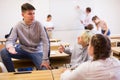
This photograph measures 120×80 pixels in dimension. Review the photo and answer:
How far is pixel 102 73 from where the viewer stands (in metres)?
1.57

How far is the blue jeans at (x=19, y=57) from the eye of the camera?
2.95 m

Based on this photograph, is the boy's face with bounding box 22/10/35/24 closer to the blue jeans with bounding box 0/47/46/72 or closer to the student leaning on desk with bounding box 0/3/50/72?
the student leaning on desk with bounding box 0/3/50/72

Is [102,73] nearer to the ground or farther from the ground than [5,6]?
nearer to the ground

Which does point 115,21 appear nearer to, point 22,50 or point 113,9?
point 113,9

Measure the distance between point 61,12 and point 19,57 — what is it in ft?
18.7

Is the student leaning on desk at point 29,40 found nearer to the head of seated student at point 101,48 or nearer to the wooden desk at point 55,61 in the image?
the wooden desk at point 55,61

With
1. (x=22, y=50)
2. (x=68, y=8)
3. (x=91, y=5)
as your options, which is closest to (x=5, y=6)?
(x=68, y=8)

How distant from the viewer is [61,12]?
8.62 meters

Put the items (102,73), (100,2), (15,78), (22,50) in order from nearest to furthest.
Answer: (102,73) < (15,78) < (22,50) < (100,2)

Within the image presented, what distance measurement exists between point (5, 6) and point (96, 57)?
7373 mm

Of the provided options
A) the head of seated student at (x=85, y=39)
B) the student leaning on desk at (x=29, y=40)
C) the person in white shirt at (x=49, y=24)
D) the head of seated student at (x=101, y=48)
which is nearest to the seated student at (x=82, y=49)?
the head of seated student at (x=85, y=39)

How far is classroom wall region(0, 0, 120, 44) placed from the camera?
846 centimetres

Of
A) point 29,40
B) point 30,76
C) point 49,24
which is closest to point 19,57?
point 29,40

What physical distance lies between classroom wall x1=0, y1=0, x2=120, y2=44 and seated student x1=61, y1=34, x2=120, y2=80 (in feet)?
22.5
